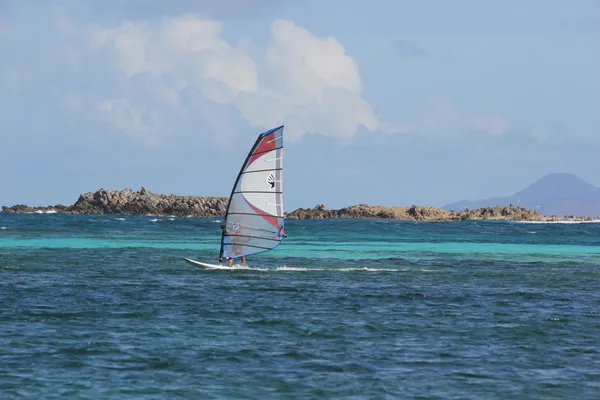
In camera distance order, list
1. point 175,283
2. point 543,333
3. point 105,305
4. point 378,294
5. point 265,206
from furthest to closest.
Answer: point 265,206, point 175,283, point 378,294, point 105,305, point 543,333

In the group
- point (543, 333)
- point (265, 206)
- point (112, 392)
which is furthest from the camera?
point (265, 206)

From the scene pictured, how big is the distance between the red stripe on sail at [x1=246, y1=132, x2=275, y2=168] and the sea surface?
16.8 ft

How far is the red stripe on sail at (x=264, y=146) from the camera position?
39.5m

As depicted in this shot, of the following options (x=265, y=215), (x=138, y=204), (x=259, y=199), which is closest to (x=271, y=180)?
(x=259, y=199)

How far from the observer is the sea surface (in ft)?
55.0

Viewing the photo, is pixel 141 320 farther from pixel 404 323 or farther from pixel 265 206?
pixel 265 206

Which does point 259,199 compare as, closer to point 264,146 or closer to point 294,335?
point 264,146

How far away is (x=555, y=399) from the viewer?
634 inches

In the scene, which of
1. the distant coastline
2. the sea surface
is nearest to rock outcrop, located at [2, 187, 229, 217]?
the distant coastline

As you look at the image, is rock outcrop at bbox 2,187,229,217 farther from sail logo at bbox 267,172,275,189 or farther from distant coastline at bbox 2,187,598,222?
sail logo at bbox 267,172,275,189

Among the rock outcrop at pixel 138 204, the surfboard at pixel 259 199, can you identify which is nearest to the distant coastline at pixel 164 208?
the rock outcrop at pixel 138 204

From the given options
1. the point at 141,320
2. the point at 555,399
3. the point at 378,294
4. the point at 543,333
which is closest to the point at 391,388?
the point at 555,399

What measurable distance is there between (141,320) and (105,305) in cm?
357

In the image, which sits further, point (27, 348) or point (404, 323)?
point (404, 323)
